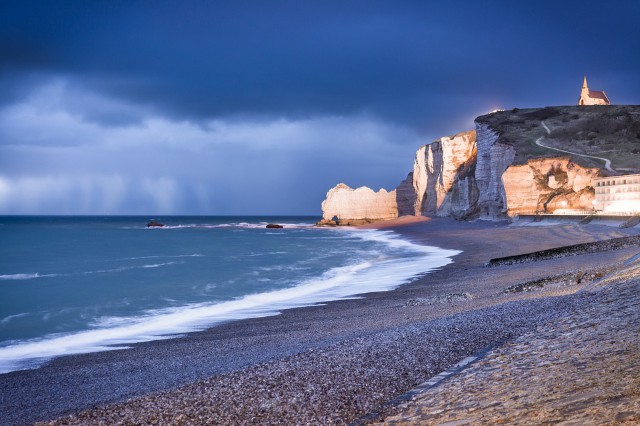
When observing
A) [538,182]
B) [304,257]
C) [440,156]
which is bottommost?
[304,257]

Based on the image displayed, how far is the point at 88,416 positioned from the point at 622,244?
23.4m

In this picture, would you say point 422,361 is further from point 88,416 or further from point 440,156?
point 440,156

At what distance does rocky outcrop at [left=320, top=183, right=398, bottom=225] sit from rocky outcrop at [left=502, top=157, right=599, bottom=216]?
5346 cm

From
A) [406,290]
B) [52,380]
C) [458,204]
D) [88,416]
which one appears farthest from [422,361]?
[458,204]

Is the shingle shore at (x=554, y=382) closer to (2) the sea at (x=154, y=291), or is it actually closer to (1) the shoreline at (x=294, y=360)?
(1) the shoreline at (x=294, y=360)

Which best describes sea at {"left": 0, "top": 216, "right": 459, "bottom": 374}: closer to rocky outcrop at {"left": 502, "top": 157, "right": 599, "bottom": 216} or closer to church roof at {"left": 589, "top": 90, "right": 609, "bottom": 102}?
rocky outcrop at {"left": 502, "top": 157, "right": 599, "bottom": 216}

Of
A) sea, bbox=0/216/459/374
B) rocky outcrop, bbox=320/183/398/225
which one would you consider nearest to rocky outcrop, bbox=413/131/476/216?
rocky outcrop, bbox=320/183/398/225

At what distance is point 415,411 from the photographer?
527 centimetres

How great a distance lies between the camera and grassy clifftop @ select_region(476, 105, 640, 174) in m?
61.2

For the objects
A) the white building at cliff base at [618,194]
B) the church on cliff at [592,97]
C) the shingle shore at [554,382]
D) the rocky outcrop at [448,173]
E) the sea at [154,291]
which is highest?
the church on cliff at [592,97]

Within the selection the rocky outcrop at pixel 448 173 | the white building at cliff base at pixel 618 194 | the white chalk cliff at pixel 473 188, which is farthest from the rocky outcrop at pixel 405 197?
the white building at cliff base at pixel 618 194

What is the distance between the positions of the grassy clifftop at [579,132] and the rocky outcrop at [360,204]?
3724cm

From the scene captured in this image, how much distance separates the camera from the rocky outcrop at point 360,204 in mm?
112812

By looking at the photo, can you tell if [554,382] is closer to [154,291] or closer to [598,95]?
[154,291]
